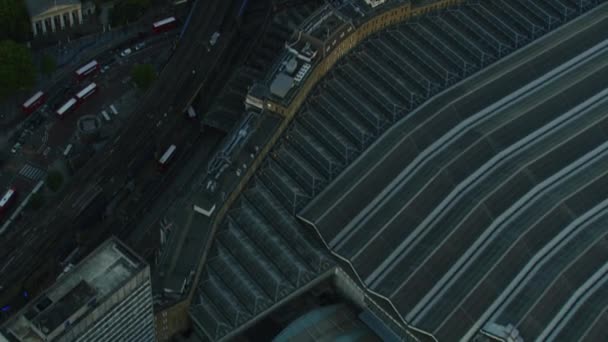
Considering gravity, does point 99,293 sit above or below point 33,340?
above

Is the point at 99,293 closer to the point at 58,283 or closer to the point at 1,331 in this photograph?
the point at 58,283

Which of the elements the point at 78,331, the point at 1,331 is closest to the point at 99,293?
the point at 78,331

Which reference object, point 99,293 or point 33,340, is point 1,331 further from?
point 99,293

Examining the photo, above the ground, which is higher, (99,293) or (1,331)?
(99,293)

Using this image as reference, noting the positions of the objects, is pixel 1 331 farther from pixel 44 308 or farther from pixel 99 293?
pixel 99 293

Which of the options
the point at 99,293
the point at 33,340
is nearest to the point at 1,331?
the point at 33,340

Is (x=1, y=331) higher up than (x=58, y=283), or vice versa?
(x=58, y=283)
